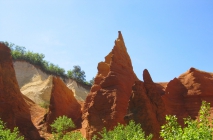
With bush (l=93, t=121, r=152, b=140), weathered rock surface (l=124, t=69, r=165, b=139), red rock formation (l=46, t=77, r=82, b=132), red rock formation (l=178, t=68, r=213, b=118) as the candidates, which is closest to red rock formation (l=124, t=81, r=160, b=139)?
weathered rock surface (l=124, t=69, r=165, b=139)

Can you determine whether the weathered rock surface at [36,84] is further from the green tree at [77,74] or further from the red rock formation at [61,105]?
the red rock formation at [61,105]

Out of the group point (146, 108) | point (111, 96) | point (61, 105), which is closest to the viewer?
point (146, 108)

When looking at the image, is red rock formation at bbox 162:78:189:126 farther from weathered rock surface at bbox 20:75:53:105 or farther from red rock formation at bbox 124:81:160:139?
weathered rock surface at bbox 20:75:53:105

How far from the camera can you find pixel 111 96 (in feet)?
110

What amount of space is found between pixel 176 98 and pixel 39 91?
30915mm

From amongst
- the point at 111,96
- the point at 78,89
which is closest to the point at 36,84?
the point at 78,89

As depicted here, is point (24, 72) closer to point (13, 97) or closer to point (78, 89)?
point (78, 89)

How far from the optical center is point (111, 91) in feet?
112

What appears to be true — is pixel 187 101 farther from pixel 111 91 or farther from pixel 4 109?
pixel 4 109

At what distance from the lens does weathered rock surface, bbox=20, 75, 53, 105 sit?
195ft

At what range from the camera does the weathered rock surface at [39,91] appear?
5947 cm

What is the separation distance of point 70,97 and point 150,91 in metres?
21.6

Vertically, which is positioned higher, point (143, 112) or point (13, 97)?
point (13, 97)

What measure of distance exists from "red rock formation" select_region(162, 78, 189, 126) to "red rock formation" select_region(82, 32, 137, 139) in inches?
225
